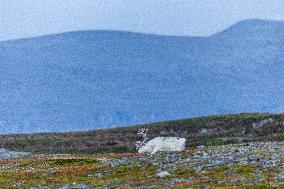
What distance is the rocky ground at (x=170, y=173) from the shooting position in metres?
32.9

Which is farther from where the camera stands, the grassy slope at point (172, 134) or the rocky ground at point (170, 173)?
the grassy slope at point (172, 134)

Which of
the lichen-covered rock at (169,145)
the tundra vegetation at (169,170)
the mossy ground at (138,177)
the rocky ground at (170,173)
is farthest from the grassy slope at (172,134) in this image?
the mossy ground at (138,177)

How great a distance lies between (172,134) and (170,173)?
6677 cm

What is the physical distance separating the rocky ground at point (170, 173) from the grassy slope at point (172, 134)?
3644 cm

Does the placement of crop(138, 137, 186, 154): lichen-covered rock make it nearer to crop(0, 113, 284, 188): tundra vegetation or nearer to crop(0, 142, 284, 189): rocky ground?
crop(0, 113, 284, 188): tundra vegetation

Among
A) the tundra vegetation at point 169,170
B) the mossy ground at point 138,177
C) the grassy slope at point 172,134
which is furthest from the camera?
the grassy slope at point 172,134

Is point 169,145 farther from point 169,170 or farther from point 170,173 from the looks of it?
point 170,173

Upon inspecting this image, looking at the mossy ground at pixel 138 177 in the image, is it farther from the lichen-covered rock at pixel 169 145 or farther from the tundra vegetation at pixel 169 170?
the lichen-covered rock at pixel 169 145

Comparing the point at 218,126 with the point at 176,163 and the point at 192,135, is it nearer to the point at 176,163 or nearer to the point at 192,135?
the point at 192,135

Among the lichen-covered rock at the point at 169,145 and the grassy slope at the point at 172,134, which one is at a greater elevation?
the grassy slope at the point at 172,134

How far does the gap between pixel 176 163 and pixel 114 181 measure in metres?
10.3

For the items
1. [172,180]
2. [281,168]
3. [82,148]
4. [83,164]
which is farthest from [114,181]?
[82,148]

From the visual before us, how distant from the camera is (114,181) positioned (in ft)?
126

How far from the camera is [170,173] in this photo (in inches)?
1585
